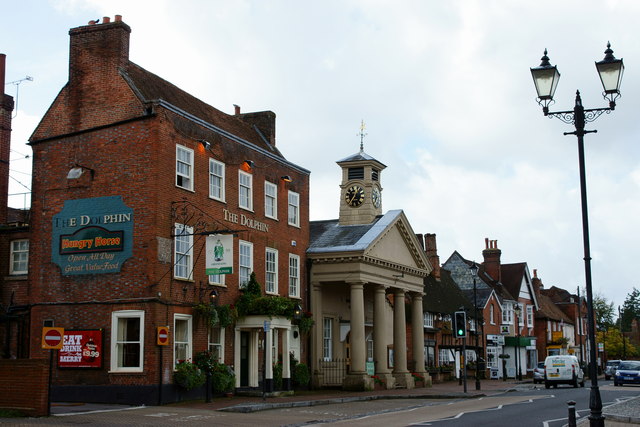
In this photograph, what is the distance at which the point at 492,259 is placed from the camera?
7375 centimetres

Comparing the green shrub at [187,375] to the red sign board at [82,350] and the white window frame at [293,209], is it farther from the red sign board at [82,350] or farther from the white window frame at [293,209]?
the white window frame at [293,209]

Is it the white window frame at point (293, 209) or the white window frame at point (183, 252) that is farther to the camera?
the white window frame at point (293, 209)

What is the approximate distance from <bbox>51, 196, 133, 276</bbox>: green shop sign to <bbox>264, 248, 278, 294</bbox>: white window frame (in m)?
7.85

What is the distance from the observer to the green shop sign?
26562 millimetres

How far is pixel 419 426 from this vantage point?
19.0 m

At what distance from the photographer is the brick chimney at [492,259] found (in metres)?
73.1

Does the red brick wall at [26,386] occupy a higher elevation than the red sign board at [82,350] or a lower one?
lower

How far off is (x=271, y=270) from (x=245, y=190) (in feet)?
12.3

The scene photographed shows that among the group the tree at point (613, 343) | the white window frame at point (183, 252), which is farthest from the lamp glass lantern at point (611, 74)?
the tree at point (613, 343)

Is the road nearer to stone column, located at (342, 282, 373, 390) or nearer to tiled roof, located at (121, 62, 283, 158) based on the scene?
stone column, located at (342, 282, 373, 390)

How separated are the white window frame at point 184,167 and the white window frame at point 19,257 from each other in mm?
6356

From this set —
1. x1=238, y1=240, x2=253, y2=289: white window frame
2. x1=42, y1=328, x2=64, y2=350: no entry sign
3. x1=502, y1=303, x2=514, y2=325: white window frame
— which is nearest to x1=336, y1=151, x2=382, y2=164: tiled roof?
x1=238, y1=240, x2=253, y2=289: white window frame

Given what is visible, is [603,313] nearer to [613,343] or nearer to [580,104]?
[613,343]

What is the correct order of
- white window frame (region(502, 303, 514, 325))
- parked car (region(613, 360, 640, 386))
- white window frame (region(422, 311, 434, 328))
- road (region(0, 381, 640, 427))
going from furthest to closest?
white window frame (region(502, 303, 514, 325)) → white window frame (region(422, 311, 434, 328)) → parked car (region(613, 360, 640, 386)) → road (region(0, 381, 640, 427))
